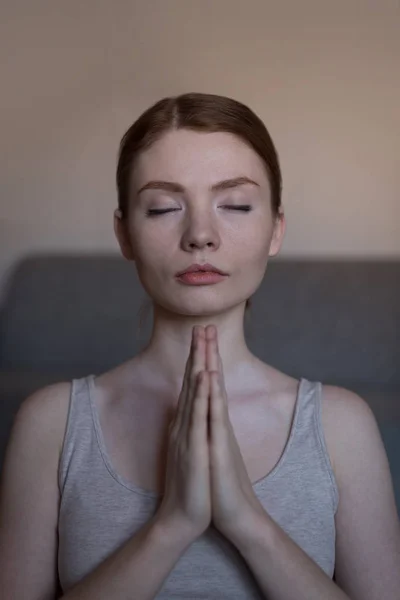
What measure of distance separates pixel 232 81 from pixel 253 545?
51.8 inches

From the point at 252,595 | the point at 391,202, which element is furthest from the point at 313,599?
the point at 391,202

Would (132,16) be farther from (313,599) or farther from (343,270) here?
(313,599)

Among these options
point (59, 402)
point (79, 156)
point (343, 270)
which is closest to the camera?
point (59, 402)

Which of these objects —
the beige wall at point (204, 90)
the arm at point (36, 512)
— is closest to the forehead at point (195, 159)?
the arm at point (36, 512)

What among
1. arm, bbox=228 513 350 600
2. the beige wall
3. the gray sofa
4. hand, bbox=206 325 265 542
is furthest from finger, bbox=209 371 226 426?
the beige wall

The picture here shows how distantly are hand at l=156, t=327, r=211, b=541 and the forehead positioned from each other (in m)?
0.18

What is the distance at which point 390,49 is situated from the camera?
6.14 feet

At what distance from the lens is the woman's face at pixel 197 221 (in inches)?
34.0

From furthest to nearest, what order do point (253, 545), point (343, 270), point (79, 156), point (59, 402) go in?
point (79, 156) < point (343, 270) < point (59, 402) < point (253, 545)

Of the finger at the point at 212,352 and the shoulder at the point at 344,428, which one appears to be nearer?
the finger at the point at 212,352

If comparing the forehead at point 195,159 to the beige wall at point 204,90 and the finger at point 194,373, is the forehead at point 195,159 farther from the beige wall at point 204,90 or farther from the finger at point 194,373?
the beige wall at point 204,90

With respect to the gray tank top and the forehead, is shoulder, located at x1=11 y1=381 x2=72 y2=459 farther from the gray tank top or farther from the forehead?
the forehead

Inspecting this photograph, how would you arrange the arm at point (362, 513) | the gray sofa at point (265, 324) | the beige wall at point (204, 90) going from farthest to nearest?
the beige wall at point (204, 90) → the gray sofa at point (265, 324) → the arm at point (362, 513)

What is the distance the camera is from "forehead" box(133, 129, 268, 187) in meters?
0.88
